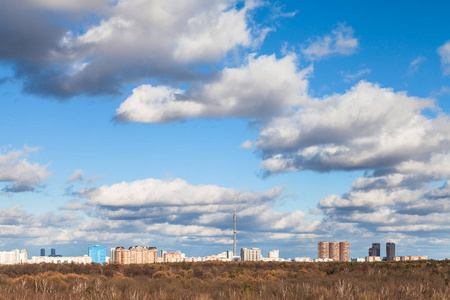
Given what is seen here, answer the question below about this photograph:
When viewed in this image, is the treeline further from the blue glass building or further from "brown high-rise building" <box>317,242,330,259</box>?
the blue glass building

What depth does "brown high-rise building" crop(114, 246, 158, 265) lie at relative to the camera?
4375 inches

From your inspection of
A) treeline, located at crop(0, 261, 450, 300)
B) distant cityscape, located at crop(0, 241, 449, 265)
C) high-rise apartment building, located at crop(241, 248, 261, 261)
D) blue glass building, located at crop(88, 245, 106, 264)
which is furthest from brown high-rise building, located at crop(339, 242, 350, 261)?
treeline, located at crop(0, 261, 450, 300)

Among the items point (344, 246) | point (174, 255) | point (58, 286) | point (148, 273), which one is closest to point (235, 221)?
point (174, 255)

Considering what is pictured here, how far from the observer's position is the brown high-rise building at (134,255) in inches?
4375

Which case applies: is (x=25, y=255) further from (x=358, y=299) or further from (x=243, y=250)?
(x=358, y=299)

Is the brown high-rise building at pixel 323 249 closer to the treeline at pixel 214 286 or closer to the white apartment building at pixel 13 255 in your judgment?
Result: the white apartment building at pixel 13 255

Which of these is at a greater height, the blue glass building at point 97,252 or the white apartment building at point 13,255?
the white apartment building at point 13,255

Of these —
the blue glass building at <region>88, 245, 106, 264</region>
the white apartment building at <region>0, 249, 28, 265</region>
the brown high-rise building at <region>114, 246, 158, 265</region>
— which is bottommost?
the blue glass building at <region>88, 245, 106, 264</region>

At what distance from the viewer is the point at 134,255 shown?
112312mm

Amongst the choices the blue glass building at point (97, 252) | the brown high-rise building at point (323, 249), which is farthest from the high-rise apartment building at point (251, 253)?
the blue glass building at point (97, 252)

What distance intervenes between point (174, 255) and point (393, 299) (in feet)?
446

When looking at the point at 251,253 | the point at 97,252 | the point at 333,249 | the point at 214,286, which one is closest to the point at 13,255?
the point at 97,252

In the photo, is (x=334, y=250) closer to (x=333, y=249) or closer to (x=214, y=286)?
(x=333, y=249)

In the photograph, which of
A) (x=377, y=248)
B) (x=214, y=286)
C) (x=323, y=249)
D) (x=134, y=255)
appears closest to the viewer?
(x=214, y=286)
